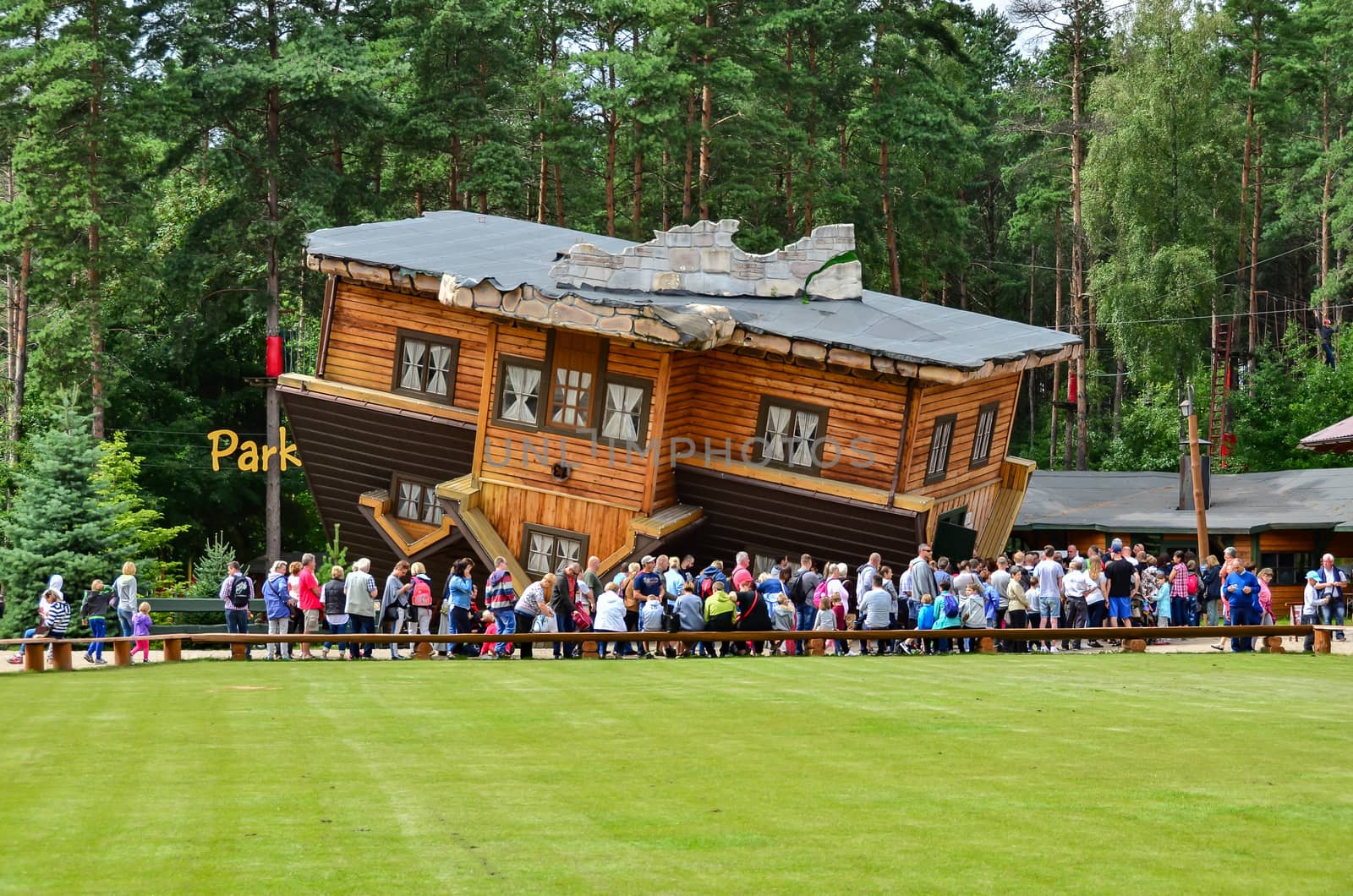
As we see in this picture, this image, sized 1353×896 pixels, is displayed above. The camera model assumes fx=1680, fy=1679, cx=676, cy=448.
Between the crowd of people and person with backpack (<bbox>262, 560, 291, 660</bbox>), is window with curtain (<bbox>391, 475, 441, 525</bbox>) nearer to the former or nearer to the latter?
the crowd of people

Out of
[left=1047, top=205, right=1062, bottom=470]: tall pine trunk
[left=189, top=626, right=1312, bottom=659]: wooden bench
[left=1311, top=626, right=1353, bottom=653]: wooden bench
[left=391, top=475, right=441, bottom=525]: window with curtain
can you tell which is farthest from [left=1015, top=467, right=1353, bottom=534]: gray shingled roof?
[left=391, top=475, right=441, bottom=525]: window with curtain

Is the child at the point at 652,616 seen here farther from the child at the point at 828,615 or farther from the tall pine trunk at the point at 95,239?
the tall pine trunk at the point at 95,239

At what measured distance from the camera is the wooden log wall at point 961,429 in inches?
1099

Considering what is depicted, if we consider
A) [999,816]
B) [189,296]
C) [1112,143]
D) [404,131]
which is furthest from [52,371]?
[999,816]

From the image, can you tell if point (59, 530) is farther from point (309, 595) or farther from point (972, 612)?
point (972, 612)

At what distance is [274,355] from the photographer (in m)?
40.1

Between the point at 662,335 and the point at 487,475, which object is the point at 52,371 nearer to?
the point at 487,475

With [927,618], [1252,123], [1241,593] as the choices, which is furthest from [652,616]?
[1252,123]

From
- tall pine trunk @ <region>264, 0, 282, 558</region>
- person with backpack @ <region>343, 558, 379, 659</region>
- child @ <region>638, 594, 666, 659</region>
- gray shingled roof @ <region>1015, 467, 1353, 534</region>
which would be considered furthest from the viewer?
tall pine trunk @ <region>264, 0, 282, 558</region>

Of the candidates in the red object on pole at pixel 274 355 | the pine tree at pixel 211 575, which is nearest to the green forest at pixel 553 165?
the pine tree at pixel 211 575

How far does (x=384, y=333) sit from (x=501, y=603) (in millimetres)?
9099

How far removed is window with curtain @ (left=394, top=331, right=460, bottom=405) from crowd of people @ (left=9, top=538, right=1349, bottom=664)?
5.46m

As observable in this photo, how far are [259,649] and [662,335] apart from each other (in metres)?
8.10

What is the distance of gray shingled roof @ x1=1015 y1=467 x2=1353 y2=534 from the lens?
3788 cm
